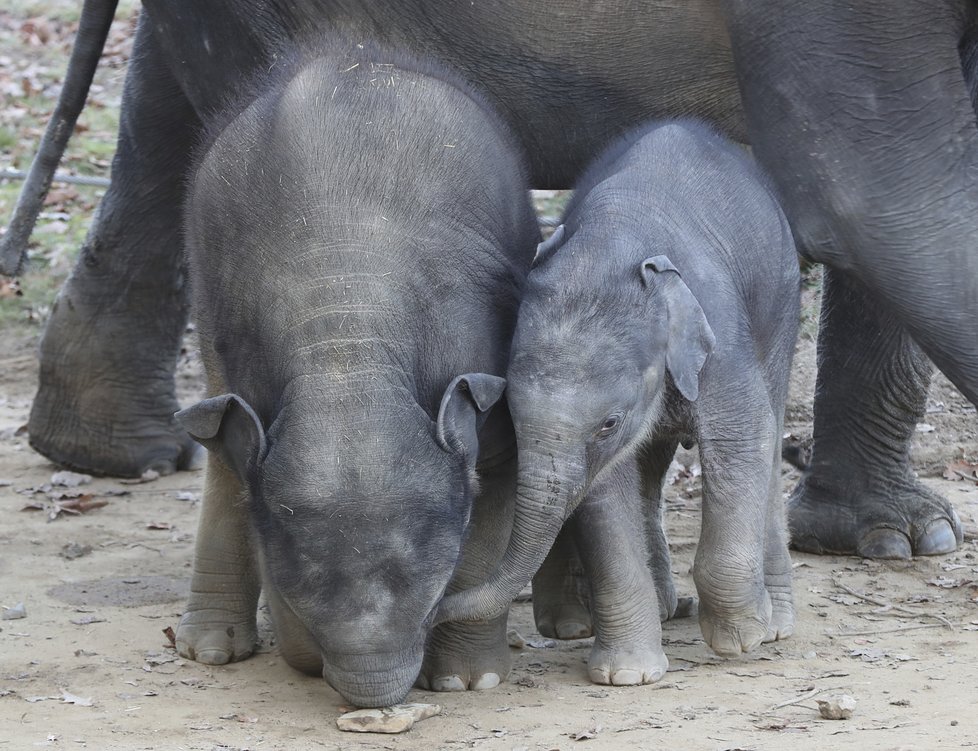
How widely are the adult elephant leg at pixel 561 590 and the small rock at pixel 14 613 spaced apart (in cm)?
143

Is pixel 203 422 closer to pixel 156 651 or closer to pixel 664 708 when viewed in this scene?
pixel 156 651

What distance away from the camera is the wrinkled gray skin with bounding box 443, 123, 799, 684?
388cm

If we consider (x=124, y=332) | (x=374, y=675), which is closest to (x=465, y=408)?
(x=374, y=675)

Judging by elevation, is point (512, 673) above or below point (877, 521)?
below

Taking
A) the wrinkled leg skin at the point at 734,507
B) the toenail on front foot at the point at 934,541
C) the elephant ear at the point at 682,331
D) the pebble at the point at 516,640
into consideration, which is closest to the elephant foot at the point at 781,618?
the wrinkled leg skin at the point at 734,507

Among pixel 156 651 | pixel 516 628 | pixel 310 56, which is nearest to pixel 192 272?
pixel 310 56

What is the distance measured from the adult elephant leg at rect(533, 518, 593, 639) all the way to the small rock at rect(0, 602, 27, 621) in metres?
1.43

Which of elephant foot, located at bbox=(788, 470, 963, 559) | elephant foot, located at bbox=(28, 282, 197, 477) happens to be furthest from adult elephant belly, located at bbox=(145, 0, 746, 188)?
elephant foot, located at bbox=(28, 282, 197, 477)

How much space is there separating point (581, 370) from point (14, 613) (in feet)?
6.48

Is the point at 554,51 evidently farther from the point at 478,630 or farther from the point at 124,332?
the point at 124,332

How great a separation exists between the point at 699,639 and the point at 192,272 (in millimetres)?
1632

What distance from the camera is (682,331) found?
4.07m

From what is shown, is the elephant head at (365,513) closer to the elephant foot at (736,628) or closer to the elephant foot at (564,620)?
the elephant foot at (736,628)

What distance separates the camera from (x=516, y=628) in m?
4.89
